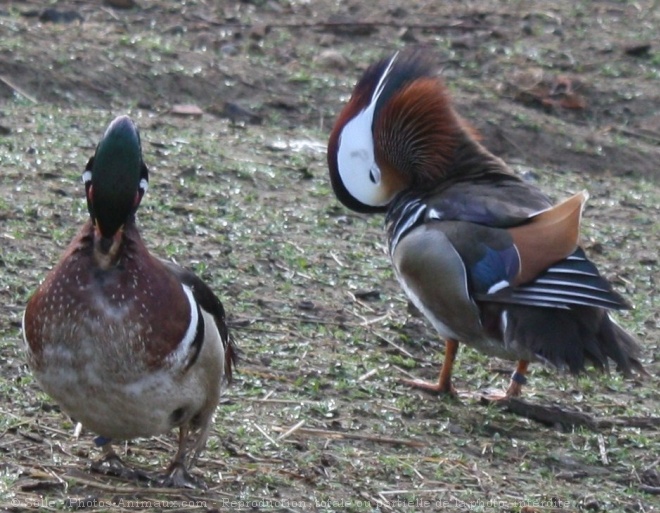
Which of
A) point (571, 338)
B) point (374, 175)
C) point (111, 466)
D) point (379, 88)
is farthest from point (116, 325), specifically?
point (379, 88)

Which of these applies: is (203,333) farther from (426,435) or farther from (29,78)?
(29,78)

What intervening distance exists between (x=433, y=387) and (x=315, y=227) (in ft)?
5.12

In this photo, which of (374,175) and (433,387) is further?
(374,175)

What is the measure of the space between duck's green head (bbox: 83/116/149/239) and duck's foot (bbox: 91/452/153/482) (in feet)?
2.56

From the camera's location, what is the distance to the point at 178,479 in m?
3.95

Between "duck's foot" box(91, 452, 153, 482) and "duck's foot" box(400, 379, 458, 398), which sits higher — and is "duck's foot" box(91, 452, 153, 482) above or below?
above

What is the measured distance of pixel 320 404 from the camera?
190 inches

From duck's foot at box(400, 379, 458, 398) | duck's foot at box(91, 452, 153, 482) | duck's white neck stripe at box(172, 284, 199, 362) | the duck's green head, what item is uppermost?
the duck's green head

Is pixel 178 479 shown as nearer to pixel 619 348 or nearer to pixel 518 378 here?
pixel 518 378

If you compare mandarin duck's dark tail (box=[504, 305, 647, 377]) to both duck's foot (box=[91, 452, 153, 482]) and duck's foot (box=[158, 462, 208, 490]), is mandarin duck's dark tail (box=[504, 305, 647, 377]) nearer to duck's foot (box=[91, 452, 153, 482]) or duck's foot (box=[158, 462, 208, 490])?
duck's foot (box=[158, 462, 208, 490])

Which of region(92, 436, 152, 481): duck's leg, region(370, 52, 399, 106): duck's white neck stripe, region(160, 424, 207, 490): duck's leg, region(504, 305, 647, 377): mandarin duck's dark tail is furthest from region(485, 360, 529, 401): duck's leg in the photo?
region(92, 436, 152, 481): duck's leg

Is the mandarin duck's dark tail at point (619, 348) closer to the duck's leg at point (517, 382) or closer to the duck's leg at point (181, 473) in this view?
the duck's leg at point (517, 382)

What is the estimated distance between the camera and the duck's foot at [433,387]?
5.18 m

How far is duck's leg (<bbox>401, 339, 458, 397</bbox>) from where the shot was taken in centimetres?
519
